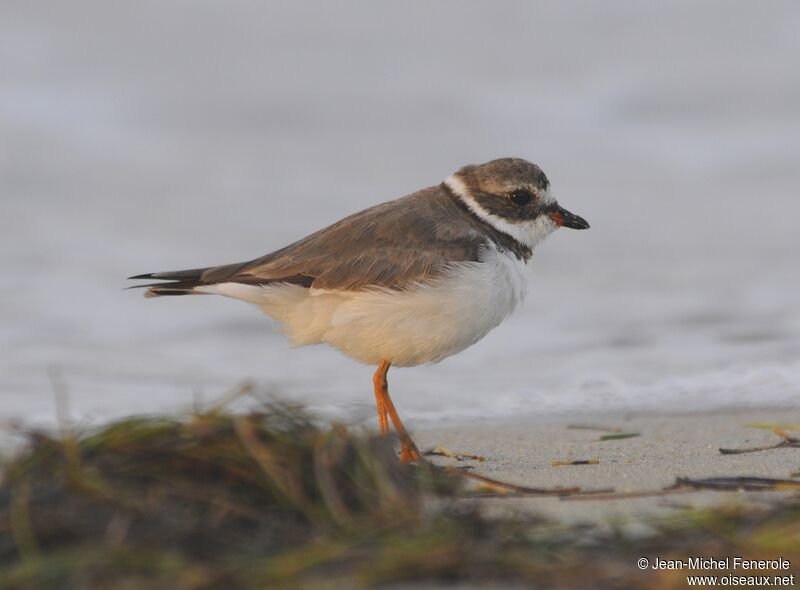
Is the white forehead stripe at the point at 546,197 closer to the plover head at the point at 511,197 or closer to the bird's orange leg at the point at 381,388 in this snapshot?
the plover head at the point at 511,197

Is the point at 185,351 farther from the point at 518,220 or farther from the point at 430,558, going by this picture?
the point at 430,558

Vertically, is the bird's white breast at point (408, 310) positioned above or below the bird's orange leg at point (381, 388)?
above

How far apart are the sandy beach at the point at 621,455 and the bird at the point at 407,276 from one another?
0.51m

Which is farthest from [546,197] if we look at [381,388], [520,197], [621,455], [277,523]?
[277,523]

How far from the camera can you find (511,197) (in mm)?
5977

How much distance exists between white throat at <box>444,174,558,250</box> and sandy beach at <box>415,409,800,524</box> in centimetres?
99

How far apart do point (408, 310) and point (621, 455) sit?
3.81 feet

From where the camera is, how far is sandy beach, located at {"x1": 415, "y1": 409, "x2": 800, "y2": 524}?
11.7ft

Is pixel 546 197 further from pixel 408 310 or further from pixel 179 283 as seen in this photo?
pixel 179 283

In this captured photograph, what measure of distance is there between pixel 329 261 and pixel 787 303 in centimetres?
533

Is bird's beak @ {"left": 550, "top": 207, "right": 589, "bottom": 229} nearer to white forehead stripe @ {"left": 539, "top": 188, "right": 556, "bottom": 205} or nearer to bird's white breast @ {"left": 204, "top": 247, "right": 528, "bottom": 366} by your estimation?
white forehead stripe @ {"left": 539, "top": 188, "right": 556, "bottom": 205}


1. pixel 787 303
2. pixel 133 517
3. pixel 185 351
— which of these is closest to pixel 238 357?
pixel 185 351

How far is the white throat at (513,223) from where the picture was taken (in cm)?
596

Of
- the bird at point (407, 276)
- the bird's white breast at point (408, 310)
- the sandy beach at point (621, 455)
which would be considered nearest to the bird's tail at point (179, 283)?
the bird at point (407, 276)
